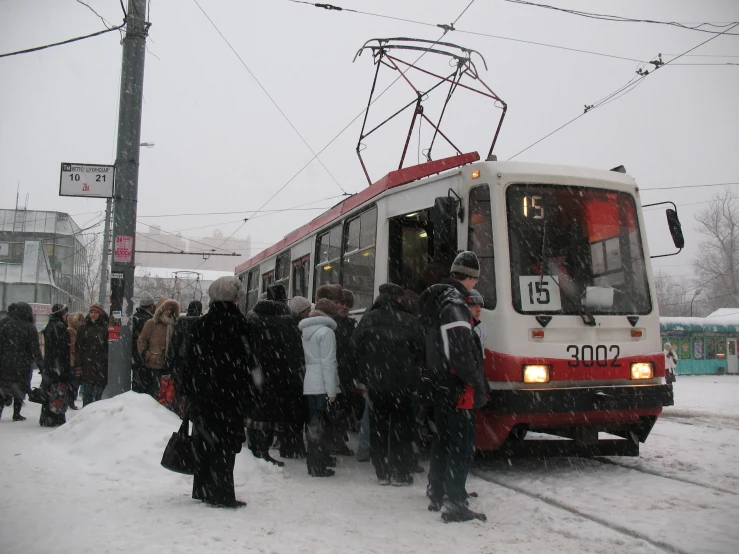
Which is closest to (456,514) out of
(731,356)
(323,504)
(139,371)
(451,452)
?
(451,452)

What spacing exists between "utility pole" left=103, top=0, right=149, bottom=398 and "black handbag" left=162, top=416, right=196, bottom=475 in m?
4.09

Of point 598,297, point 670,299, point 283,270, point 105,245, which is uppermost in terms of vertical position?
point 670,299

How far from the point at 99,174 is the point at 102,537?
20.4 ft

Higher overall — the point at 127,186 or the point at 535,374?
the point at 127,186

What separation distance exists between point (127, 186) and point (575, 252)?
5.76 meters

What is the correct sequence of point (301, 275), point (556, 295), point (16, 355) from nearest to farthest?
1. point (556, 295)
2. point (16, 355)
3. point (301, 275)

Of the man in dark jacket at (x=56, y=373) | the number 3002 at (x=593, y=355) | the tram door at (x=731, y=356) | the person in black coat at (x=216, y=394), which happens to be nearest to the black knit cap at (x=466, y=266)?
the number 3002 at (x=593, y=355)

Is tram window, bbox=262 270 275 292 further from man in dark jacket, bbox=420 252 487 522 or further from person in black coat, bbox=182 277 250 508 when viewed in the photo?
man in dark jacket, bbox=420 252 487 522

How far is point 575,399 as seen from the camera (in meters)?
6.11

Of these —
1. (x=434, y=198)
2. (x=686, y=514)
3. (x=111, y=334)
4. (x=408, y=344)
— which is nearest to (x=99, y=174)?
(x=111, y=334)

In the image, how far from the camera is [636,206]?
7.19 meters

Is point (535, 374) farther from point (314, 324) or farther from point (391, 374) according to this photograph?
point (314, 324)

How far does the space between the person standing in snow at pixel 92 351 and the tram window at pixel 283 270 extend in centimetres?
336

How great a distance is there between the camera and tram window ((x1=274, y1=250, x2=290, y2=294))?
12675 millimetres
